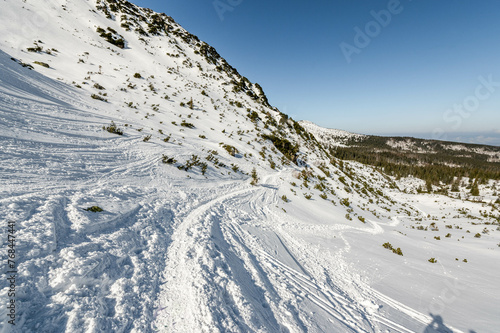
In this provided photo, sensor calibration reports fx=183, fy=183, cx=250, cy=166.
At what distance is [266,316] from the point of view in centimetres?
421

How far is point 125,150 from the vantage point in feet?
38.7

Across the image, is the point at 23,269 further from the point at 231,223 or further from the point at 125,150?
the point at 125,150

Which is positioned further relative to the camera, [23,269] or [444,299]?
[444,299]

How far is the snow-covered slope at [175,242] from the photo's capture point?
372cm

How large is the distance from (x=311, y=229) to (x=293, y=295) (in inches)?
260

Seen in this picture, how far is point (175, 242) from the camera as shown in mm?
6188

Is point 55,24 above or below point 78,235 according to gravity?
above

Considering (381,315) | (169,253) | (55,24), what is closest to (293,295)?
(381,315)

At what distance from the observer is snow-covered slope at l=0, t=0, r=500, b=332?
3.72m

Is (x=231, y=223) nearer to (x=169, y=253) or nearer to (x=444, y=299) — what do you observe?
(x=169, y=253)

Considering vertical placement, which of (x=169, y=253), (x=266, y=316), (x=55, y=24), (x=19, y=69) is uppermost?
(x=55, y=24)

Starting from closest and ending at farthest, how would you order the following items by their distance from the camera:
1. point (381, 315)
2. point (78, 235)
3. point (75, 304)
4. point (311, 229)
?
point (75, 304), point (78, 235), point (381, 315), point (311, 229)

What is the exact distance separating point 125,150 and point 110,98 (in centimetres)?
1140

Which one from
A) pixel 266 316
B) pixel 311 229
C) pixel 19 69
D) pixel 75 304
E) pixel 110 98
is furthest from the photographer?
pixel 110 98
